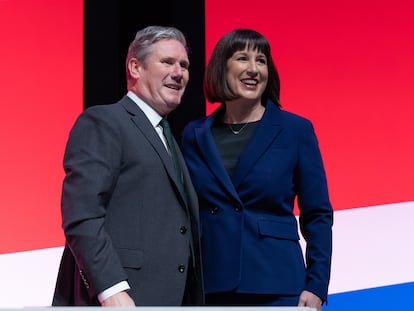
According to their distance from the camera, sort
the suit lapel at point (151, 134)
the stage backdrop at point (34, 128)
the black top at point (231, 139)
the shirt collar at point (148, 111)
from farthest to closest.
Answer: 1. the stage backdrop at point (34, 128)
2. the black top at point (231, 139)
3. the shirt collar at point (148, 111)
4. the suit lapel at point (151, 134)

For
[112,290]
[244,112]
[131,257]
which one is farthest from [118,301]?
[244,112]

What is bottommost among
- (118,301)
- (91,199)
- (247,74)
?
(118,301)

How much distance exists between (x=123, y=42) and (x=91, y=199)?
1.28 metres

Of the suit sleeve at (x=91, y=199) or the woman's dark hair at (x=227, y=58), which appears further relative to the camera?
the woman's dark hair at (x=227, y=58)

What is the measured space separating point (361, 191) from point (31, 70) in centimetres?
133

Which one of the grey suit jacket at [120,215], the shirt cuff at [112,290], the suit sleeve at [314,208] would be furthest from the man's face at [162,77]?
the shirt cuff at [112,290]

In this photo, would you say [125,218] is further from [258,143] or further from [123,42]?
[123,42]

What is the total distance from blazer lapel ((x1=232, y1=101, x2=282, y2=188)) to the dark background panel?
0.75m

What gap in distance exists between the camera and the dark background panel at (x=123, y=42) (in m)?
3.11

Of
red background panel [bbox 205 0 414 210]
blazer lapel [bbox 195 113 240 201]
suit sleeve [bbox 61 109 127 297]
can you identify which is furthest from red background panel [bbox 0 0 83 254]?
suit sleeve [bbox 61 109 127 297]

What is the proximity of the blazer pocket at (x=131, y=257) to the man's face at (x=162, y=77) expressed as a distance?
1.42 ft

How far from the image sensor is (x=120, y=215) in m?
2.05

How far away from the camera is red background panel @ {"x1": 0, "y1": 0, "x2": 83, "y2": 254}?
3.10 m

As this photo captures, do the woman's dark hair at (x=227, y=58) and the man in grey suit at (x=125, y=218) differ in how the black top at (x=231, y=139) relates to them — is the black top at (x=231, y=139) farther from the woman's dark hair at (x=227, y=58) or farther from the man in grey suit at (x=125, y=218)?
the man in grey suit at (x=125, y=218)
